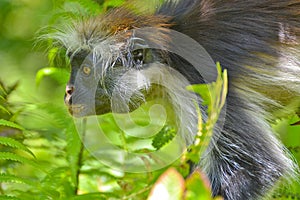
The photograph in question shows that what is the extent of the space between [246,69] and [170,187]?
2.21 meters

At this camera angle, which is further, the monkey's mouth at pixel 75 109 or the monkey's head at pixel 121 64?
the monkey's mouth at pixel 75 109

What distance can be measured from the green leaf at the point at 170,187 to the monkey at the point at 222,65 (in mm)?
2036

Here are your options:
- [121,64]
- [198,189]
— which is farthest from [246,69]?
[198,189]

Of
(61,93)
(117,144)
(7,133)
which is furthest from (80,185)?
(61,93)

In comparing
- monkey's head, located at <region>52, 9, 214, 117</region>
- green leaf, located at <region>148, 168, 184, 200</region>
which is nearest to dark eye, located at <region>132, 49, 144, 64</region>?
monkey's head, located at <region>52, 9, 214, 117</region>

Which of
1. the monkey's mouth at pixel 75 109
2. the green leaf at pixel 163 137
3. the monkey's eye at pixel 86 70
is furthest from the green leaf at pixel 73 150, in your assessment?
the green leaf at pixel 163 137

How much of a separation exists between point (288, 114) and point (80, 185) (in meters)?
1.34

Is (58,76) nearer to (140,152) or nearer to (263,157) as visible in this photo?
(140,152)

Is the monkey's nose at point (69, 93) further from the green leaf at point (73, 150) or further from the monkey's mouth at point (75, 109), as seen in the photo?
the green leaf at point (73, 150)

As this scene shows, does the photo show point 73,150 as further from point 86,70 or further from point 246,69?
point 246,69

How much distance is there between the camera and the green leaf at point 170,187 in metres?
1.04

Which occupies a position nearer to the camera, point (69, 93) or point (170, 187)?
point (170, 187)

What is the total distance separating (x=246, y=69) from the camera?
3182 mm

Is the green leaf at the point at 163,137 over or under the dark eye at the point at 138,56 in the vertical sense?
under
